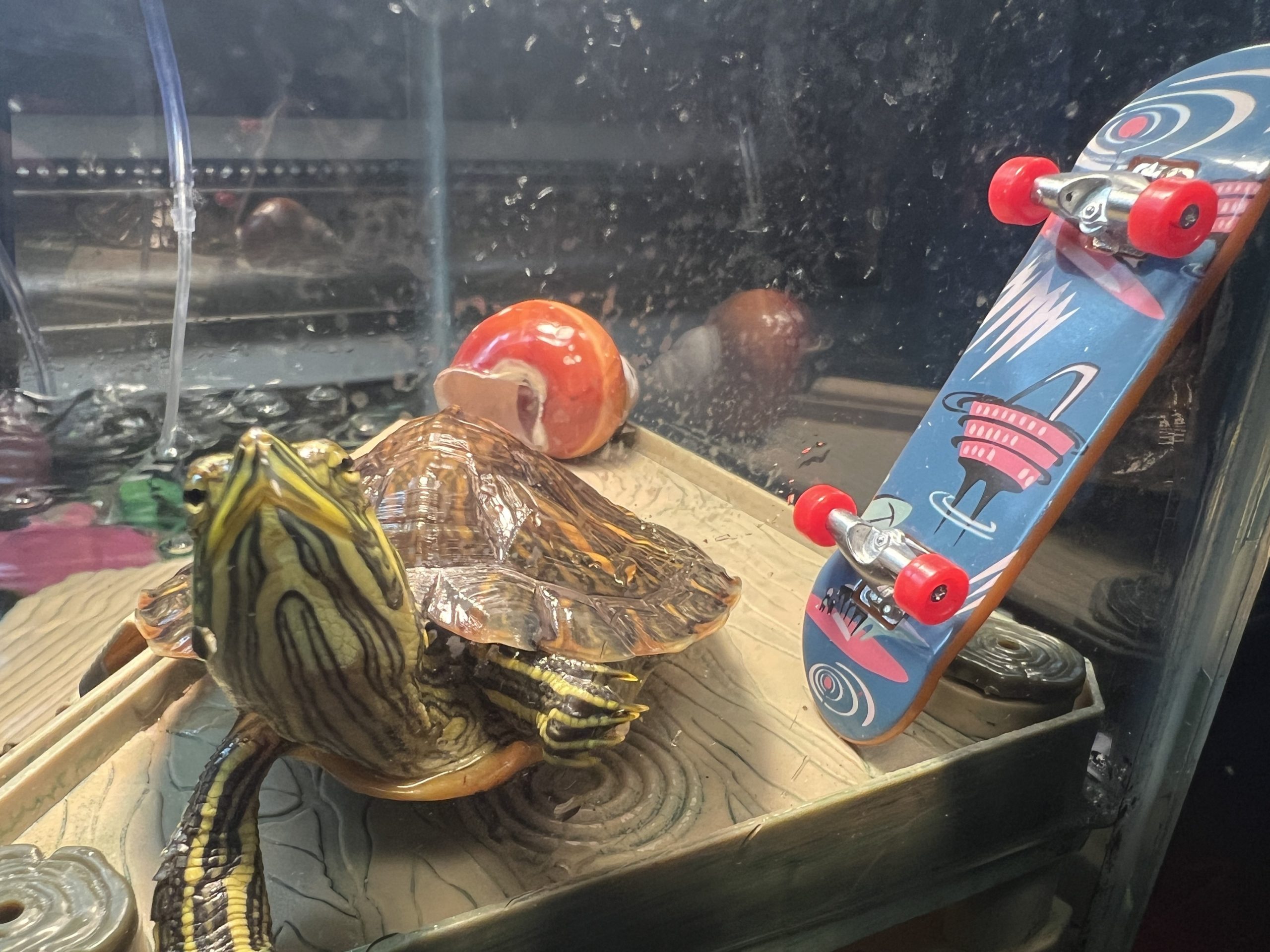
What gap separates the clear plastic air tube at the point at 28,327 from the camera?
1292mm

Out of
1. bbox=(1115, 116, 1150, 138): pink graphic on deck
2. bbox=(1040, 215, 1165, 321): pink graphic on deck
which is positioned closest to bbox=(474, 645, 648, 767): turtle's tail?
bbox=(1040, 215, 1165, 321): pink graphic on deck

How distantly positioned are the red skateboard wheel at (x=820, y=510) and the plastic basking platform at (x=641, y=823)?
0.65 feet

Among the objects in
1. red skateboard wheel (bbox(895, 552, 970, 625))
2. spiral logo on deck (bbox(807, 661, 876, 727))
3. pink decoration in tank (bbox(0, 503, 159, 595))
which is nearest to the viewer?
red skateboard wheel (bbox(895, 552, 970, 625))

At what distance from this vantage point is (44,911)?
486mm

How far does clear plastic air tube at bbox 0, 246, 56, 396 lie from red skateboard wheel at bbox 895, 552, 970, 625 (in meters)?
1.44

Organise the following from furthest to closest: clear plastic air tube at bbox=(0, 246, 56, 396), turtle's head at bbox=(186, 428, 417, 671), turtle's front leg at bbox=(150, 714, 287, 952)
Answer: clear plastic air tube at bbox=(0, 246, 56, 396) < turtle's front leg at bbox=(150, 714, 287, 952) < turtle's head at bbox=(186, 428, 417, 671)

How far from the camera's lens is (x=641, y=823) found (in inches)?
25.5

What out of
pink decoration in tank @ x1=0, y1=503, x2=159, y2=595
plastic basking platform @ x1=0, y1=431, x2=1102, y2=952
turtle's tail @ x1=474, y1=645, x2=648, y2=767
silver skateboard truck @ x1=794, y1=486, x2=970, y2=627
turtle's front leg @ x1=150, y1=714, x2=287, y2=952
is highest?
silver skateboard truck @ x1=794, y1=486, x2=970, y2=627

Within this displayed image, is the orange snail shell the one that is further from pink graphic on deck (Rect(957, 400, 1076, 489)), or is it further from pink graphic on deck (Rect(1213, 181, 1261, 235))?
pink graphic on deck (Rect(1213, 181, 1261, 235))

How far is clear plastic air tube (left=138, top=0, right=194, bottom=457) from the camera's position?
1.37 m

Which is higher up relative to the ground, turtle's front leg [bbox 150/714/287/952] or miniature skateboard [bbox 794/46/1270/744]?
miniature skateboard [bbox 794/46/1270/744]

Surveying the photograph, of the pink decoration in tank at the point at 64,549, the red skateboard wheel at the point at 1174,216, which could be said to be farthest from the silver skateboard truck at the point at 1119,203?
the pink decoration in tank at the point at 64,549

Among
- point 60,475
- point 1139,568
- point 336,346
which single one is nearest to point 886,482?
point 1139,568

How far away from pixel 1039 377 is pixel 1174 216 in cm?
15
